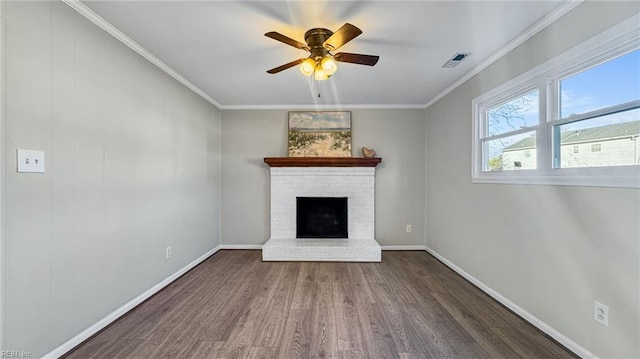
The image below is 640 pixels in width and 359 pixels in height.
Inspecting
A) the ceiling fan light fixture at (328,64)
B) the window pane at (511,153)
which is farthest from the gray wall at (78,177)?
the window pane at (511,153)

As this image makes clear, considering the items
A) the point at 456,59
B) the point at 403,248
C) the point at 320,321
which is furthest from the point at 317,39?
the point at 403,248

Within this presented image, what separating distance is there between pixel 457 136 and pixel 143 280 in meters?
3.91

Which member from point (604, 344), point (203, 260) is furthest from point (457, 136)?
point (203, 260)

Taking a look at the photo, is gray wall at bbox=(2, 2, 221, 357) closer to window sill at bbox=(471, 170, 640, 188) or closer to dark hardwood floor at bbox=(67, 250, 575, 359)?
dark hardwood floor at bbox=(67, 250, 575, 359)

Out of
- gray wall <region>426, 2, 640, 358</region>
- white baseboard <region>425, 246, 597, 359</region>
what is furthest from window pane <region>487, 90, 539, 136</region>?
white baseboard <region>425, 246, 597, 359</region>

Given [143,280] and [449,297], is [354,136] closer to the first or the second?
[449,297]

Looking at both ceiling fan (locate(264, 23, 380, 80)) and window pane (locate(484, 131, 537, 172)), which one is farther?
window pane (locate(484, 131, 537, 172))

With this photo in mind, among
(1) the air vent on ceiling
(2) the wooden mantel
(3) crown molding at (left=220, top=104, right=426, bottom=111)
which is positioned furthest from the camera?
(3) crown molding at (left=220, top=104, right=426, bottom=111)

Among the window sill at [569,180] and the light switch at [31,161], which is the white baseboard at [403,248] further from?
the light switch at [31,161]

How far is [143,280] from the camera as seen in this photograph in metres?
2.57

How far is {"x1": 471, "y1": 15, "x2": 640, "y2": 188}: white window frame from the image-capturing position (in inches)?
60.6

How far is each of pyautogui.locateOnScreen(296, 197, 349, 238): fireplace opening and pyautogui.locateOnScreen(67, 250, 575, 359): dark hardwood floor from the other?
1062 millimetres

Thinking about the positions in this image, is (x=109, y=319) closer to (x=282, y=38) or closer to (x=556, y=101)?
(x=282, y=38)

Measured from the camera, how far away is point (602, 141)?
168 centimetres
